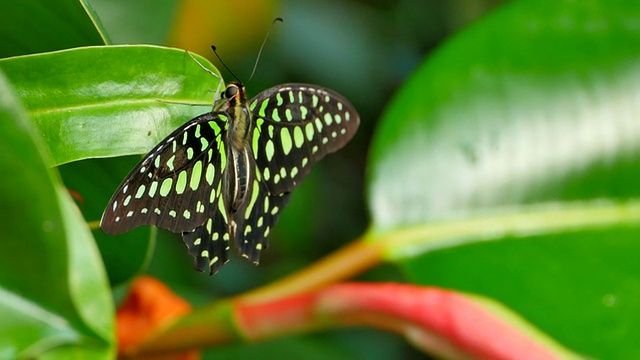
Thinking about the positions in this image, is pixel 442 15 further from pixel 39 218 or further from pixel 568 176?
pixel 39 218

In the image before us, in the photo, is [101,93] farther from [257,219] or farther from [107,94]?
[257,219]

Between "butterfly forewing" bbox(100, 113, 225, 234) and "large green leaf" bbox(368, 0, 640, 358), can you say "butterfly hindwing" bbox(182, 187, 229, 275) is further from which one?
"large green leaf" bbox(368, 0, 640, 358)

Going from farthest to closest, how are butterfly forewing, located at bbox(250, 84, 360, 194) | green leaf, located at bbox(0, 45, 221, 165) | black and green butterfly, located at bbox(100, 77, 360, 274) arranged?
butterfly forewing, located at bbox(250, 84, 360, 194), black and green butterfly, located at bbox(100, 77, 360, 274), green leaf, located at bbox(0, 45, 221, 165)

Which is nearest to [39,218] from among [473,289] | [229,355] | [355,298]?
[355,298]

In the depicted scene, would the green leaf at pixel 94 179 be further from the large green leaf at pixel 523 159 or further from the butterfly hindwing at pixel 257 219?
the large green leaf at pixel 523 159

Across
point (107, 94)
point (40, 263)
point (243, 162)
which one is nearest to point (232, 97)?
point (243, 162)

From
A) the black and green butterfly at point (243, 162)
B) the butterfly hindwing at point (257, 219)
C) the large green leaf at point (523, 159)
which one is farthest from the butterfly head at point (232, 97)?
the large green leaf at point (523, 159)

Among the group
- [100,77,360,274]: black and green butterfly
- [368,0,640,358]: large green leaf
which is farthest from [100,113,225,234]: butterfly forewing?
[368,0,640,358]: large green leaf

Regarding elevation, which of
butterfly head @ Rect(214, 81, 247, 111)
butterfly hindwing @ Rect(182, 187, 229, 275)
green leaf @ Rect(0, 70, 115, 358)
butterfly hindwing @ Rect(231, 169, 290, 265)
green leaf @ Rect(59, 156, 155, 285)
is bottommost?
green leaf @ Rect(0, 70, 115, 358)

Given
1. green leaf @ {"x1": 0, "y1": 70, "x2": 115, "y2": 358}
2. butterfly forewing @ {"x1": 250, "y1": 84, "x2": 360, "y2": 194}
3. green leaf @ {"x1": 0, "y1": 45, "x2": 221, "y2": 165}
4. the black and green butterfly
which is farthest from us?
butterfly forewing @ {"x1": 250, "y1": 84, "x2": 360, "y2": 194}
